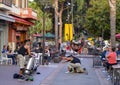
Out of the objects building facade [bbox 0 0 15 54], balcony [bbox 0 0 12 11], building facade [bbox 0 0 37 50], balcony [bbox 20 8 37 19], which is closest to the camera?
balcony [bbox 0 0 12 11]

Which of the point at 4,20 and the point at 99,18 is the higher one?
the point at 99,18

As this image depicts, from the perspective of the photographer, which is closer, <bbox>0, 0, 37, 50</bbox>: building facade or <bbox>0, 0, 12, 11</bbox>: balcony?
<bbox>0, 0, 12, 11</bbox>: balcony

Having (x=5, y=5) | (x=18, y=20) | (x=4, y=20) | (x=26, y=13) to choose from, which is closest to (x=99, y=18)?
(x=26, y=13)

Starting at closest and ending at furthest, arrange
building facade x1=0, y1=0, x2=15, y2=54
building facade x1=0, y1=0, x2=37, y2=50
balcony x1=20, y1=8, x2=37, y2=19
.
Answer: building facade x1=0, y1=0, x2=15, y2=54
building facade x1=0, y1=0, x2=37, y2=50
balcony x1=20, y1=8, x2=37, y2=19

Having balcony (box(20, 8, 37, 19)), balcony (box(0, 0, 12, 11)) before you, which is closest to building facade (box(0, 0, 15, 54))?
balcony (box(0, 0, 12, 11))

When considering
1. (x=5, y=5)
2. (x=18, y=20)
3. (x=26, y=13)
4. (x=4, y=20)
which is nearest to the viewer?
(x=5, y=5)

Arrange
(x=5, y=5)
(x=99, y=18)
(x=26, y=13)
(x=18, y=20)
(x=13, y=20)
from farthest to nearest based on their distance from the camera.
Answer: (x=99, y=18) → (x=26, y=13) → (x=18, y=20) → (x=13, y=20) → (x=5, y=5)

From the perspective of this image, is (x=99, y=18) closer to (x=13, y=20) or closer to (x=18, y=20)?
(x=18, y=20)

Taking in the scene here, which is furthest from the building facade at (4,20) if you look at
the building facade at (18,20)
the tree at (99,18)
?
the tree at (99,18)

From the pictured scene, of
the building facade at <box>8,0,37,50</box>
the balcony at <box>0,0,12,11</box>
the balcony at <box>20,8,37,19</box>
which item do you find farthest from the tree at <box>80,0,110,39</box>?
the balcony at <box>0,0,12,11</box>

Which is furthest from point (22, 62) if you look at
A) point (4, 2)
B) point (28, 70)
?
point (4, 2)

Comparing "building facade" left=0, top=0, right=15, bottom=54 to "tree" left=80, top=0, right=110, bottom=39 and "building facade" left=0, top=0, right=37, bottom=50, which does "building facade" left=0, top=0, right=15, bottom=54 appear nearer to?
"building facade" left=0, top=0, right=37, bottom=50

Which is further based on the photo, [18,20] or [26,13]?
[26,13]

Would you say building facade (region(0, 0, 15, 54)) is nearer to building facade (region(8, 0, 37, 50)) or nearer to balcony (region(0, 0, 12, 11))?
balcony (region(0, 0, 12, 11))
